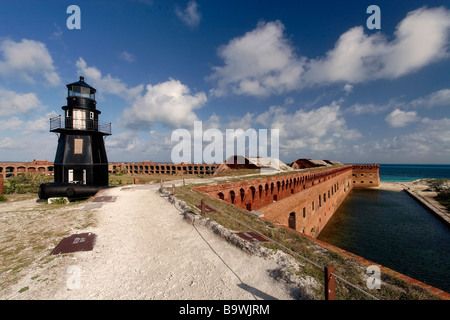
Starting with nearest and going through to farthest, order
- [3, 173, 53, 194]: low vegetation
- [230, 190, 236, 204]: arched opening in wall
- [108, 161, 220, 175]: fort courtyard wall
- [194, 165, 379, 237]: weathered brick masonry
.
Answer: [230, 190, 236, 204]: arched opening in wall → [194, 165, 379, 237]: weathered brick masonry → [3, 173, 53, 194]: low vegetation → [108, 161, 220, 175]: fort courtyard wall

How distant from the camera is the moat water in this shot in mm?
14000

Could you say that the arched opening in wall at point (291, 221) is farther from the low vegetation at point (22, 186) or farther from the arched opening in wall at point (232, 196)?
the low vegetation at point (22, 186)

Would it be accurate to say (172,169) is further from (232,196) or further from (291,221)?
(232,196)

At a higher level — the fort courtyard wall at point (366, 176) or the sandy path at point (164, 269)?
the sandy path at point (164, 269)

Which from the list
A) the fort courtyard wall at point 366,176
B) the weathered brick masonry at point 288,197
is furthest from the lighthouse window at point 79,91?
the fort courtyard wall at point 366,176

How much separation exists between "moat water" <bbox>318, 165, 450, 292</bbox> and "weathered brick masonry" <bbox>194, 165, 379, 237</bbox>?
2.74 m

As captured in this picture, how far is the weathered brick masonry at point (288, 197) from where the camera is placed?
42.9 feet

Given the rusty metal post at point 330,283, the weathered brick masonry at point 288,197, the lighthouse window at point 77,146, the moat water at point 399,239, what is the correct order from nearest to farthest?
the rusty metal post at point 330,283 → the weathered brick masonry at point 288,197 → the moat water at point 399,239 → the lighthouse window at point 77,146

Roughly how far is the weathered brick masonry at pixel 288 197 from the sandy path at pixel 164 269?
371 centimetres

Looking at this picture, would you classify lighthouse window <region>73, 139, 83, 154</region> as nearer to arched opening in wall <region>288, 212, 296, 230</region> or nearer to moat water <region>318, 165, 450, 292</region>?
arched opening in wall <region>288, 212, 296, 230</region>

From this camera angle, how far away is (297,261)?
4035mm

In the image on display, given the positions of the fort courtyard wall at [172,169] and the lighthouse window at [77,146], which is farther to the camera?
the fort courtyard wall at [172,169]

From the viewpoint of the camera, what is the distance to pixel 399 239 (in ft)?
64.4

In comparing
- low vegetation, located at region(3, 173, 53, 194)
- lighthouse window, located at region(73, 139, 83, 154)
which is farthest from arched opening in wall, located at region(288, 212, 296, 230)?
low vegetation, located at region(3, 173, 53, 194)
